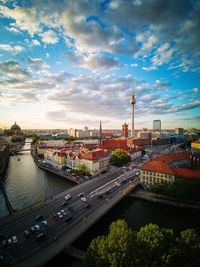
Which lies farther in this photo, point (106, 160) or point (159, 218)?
point (106, 160)

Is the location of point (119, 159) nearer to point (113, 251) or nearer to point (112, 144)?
point (112, 144)

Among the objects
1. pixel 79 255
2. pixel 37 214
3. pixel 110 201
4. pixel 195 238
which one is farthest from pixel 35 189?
pixel 195 238

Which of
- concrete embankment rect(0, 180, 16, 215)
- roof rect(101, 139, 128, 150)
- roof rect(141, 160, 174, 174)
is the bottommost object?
concrete embankment rect(0, 180, 16, 215)

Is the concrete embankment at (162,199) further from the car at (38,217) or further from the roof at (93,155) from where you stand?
the roof at (93,155)

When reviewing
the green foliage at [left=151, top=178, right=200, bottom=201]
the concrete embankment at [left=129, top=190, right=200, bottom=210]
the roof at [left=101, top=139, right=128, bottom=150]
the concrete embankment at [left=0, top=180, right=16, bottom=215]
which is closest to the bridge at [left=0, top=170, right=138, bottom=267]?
the concrete embankment at [left=129, top=190, right=200, bottom=210]

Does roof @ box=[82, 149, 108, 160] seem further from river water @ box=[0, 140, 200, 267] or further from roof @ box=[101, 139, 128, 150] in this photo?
roof @ box=[101, 139, 128, 150]

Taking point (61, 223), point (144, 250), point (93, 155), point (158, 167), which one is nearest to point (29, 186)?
point (93, 155)

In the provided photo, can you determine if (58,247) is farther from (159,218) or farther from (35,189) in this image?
(35,189)
